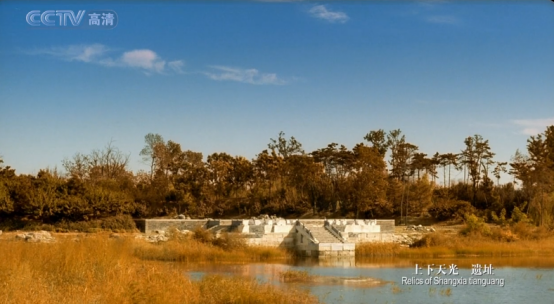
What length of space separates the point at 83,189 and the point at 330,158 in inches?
689

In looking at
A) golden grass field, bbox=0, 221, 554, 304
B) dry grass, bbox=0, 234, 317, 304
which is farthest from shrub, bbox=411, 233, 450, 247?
dry grass, bbox=0, 234, 317, 304

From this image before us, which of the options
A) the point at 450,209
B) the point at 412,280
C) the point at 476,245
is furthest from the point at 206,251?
the point at 450,209

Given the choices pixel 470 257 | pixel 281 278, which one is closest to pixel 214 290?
pixel 281 278

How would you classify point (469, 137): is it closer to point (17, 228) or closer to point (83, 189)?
point (83, 189)

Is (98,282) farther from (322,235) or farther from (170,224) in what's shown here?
(170,224)

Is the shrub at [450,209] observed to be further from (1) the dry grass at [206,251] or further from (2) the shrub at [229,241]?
(2) the shrub at [229,241]

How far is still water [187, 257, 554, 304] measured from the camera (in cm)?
1388

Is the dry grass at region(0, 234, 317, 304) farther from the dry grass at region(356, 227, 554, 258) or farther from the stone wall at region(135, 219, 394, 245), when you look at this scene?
the dry grass at region(356, 227, 554, 258)

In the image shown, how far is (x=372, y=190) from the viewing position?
37094 mm

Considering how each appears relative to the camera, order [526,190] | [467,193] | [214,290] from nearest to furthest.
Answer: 1. [214,290]
2. [526,190]
3. [467,193]

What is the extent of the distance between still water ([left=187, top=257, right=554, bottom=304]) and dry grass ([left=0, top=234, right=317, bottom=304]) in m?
1.83

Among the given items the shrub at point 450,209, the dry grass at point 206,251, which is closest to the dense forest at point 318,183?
the shrub at point 450,209

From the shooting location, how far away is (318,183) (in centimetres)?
4131

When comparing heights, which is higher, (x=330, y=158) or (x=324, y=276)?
(x=330, y=158)
